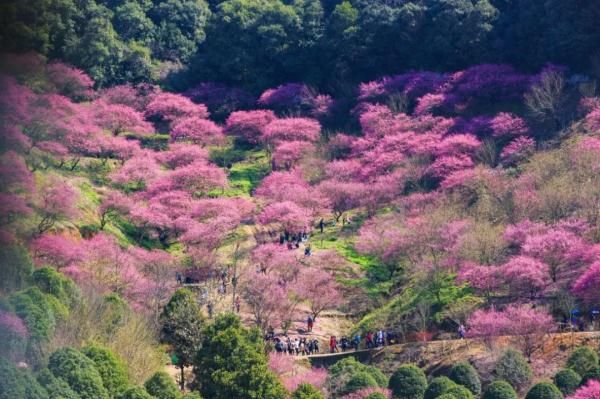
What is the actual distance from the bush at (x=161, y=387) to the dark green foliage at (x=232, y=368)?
1.98 m

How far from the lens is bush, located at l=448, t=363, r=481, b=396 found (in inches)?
1272

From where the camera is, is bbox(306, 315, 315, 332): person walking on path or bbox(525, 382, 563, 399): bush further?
bbox(306, 315, 315, 332): person walking on path

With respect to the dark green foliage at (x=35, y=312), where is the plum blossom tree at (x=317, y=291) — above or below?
above

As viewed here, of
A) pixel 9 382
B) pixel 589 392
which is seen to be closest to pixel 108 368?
pixel 9 382

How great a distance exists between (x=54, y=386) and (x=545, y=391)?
1226 cm

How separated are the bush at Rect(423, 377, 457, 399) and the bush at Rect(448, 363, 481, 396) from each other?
5.07ft

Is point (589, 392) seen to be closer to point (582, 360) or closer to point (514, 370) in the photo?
point (582, 360)

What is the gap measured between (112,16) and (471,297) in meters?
34.1

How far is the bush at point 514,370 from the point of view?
3234 centimetres

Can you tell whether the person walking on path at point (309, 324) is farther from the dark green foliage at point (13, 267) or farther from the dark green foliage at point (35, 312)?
the dark green foliage at point (35, 312)

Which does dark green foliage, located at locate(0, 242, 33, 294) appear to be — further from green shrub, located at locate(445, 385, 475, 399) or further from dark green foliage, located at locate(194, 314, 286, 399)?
green shrub, located at locate(445, 385, 475, 399)

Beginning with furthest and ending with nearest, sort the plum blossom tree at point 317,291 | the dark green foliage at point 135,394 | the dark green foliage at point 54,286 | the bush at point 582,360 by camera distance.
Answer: the plum blossom tree at point 317,291 → the dark green foliage at point 54,286 → the bush at point 582,360 → the dark green foliage at point 135,394

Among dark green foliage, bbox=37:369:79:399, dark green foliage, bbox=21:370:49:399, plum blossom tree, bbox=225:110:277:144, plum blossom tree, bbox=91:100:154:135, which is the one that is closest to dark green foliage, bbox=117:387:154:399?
dark green foliage, bbox=37:369:79:399

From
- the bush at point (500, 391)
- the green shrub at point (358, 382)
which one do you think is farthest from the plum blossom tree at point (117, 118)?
the bush at point (500, 391)
